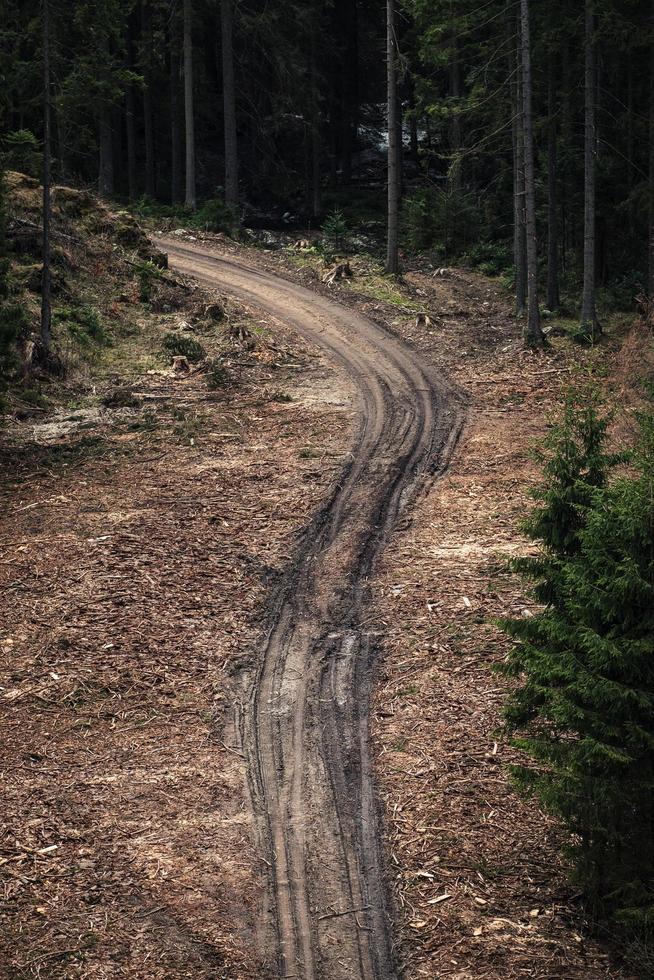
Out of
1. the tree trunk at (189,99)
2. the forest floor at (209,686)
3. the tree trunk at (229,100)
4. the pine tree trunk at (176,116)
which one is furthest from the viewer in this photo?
the pine tree trunk at (176,116)

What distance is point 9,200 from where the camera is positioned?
27.4m

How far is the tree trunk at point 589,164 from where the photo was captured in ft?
78.0

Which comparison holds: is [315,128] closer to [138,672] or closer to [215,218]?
[215,218]

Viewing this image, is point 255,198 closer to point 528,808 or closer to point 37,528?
point 37,528

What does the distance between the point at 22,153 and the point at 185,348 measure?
10.8 metres

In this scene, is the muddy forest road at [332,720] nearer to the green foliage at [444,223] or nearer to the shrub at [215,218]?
the green foliage at [444,223]

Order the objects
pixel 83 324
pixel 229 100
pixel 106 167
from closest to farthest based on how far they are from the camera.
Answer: pixel 83 324, pixel 229 100, pixel 106 167

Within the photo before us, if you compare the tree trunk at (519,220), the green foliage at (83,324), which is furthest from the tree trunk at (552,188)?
the green foliage at (83,324)

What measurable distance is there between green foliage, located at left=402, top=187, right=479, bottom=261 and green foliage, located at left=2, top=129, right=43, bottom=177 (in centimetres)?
1514

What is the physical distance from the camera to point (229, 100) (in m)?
39.2

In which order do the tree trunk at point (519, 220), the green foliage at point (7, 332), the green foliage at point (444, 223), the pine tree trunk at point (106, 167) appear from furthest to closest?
1. the pine tree trunk at point (106, 167)
2. the green foliage at point (444, 223)
3. the tree trunk at point (519, 220)
4. the green foliage at point (7, 332)

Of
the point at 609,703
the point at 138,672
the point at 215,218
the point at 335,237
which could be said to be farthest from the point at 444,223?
the point at 609,703

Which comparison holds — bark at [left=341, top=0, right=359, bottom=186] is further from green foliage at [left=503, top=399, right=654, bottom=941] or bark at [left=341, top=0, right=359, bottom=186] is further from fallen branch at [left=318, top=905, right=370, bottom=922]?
fallen branch at [left=318, top=905, right=370, bottom=922]

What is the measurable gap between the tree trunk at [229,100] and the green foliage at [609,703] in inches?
1374
